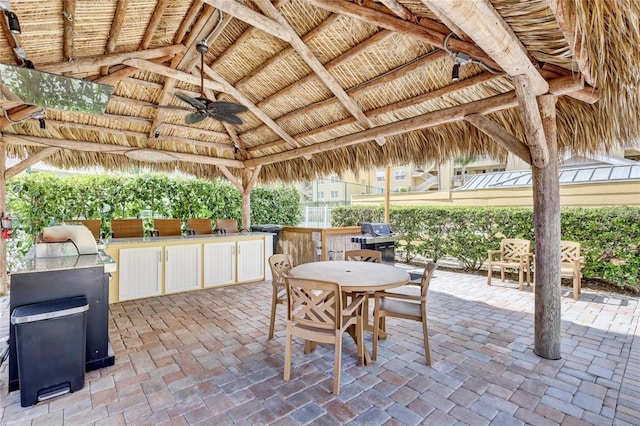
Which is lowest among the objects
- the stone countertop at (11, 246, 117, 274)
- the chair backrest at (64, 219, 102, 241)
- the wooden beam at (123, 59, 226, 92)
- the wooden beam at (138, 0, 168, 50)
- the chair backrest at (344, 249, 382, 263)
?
the chair backrest at (344, 249, 382, 263)

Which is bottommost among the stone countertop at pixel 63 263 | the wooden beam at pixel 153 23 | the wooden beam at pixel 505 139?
the stone countertop at pixel 63 263

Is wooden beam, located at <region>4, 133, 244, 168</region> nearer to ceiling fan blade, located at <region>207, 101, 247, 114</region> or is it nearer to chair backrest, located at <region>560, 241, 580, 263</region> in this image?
ceiling fan blade, located at <region>207, 101, 247, 114</region>

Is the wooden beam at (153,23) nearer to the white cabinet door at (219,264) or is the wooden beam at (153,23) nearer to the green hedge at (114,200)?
the white cabinet door at (219,264)

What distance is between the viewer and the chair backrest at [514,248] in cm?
541

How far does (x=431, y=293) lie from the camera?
16.6ft

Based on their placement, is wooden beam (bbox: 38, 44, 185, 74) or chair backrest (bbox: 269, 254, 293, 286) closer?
chair backrest (bbox: 269, 254, 293, 286)

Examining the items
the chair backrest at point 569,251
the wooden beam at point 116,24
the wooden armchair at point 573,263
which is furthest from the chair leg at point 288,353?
the chair backrest at point 569,251

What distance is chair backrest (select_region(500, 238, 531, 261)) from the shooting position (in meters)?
5.41

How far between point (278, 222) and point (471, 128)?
609cm

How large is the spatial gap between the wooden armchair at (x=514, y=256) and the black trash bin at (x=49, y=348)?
5804 millimetres

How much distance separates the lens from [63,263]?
259 cm

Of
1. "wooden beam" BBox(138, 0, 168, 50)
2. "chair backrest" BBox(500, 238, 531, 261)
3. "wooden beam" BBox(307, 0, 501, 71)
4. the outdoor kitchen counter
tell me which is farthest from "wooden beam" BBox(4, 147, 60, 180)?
"chair backrest" BBox(500, 238, 531, 261)

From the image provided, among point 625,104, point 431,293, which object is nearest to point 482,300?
point 431,293

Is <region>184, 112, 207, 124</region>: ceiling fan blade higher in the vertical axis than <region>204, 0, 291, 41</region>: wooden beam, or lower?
lower
